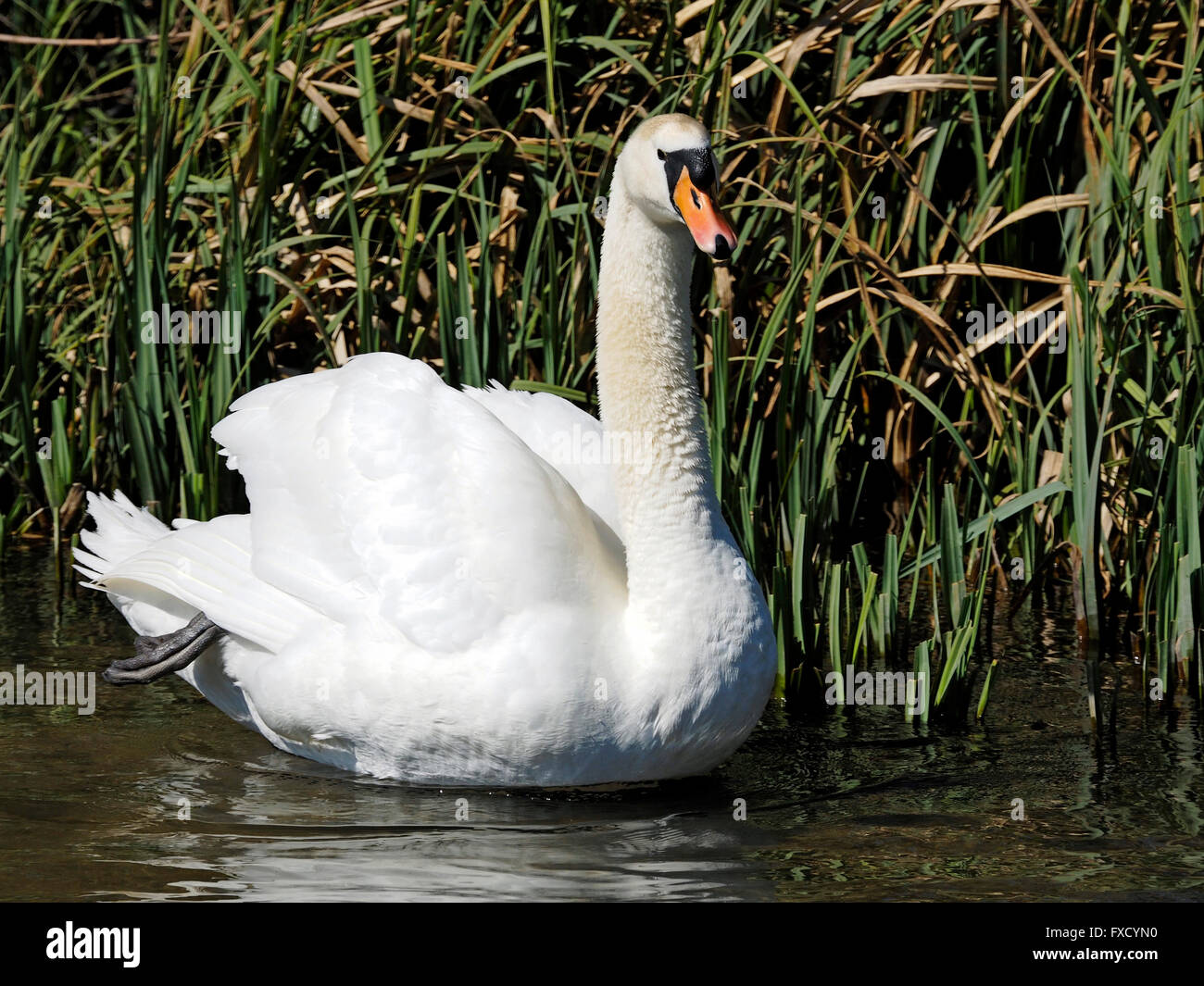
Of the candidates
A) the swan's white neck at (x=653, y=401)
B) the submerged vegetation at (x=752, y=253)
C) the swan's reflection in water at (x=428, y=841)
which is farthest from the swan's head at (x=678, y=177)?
the swan's reflection in water at (x=428, y=841)

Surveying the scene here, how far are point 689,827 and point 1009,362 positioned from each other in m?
2.62

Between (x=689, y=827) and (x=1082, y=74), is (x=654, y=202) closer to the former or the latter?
(x=689, y=827)

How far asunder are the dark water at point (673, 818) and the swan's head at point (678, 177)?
1361 mm

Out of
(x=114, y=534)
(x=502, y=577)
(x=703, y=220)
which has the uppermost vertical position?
(x=703, y=220)

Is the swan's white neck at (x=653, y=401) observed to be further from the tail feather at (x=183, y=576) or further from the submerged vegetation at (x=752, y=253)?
the tail feather at (x=183, y=576)

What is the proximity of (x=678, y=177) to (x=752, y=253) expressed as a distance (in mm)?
2046

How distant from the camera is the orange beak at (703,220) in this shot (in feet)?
12.8

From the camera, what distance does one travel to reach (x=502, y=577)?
430 cm

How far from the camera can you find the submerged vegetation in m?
5.48

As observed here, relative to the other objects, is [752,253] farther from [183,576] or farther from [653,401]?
[183,576]

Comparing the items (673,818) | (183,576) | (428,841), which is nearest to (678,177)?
(673,818)

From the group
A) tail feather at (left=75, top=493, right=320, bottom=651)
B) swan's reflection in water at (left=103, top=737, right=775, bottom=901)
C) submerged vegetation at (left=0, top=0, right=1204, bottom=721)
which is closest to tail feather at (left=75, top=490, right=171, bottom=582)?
tail feather at (left=75, top=493, right=320, bottom=651)

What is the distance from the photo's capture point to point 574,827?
420 cm

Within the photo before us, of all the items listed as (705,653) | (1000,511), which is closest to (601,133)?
(1000,511)
